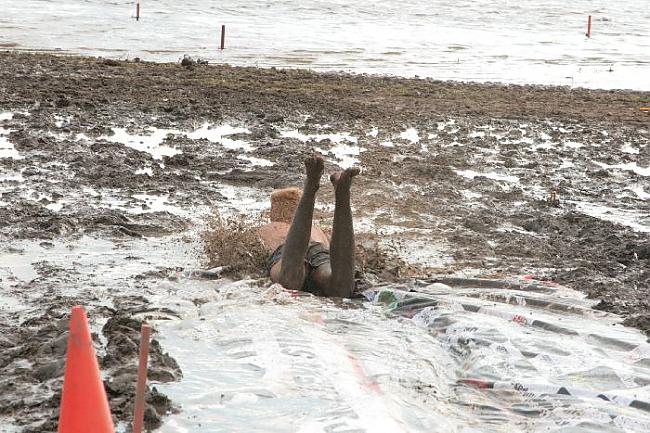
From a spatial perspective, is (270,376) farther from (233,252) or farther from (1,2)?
(1,2)

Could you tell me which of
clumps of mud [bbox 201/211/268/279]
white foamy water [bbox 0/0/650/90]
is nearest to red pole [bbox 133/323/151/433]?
clumps of mud [bbox 201/211/268/279]

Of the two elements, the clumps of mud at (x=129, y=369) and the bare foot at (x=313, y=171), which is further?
the bare foot at (x=313, y=171)

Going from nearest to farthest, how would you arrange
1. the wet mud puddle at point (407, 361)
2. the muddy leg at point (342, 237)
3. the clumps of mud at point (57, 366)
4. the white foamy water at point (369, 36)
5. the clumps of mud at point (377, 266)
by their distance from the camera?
the clumps of mud at point (57, 366) < the wet mud puddle at point (407, 361) < the muddy leg at point (342, 237) < the clumps of mud at point (377, 266) < the white foamy water at point (369, 36)

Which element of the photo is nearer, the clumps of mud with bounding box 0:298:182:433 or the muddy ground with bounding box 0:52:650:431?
the clumps of mud with bounding box 0:298:182:433

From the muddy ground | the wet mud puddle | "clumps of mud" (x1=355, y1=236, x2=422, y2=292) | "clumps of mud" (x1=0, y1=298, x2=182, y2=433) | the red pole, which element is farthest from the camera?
"clumps of mud" (x1=355, y1=236, x2=422, y2=292)

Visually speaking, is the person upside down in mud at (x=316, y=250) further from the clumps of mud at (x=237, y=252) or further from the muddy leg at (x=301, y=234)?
the clumps of mud at (x=237, y=252)

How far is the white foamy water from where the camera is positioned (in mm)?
24078

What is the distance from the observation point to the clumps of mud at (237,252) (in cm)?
793

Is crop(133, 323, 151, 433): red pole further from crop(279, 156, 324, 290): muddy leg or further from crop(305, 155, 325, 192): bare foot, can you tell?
crop(305, 155, 325, 192): bare foot

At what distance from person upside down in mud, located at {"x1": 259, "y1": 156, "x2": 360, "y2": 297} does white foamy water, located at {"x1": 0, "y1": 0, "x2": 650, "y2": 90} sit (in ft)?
49.2

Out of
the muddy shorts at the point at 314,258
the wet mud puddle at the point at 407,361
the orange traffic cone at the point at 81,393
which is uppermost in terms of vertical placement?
the orange traffic cone at the point at 81,393

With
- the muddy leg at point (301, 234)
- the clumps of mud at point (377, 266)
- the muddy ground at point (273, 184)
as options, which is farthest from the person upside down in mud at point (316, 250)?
the muddy ground at point (273, 184)

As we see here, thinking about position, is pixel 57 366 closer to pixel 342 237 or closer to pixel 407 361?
pixel 407 361

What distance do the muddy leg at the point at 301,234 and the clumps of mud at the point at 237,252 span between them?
0.55 m
